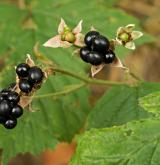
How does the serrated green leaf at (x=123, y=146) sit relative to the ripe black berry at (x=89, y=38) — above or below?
below

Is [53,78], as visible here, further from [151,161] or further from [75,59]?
[151,161]

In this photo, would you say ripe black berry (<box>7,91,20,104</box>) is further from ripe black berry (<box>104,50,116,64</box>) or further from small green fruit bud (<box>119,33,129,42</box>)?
small green fruit bud (<box>119,33,129,42</box>)

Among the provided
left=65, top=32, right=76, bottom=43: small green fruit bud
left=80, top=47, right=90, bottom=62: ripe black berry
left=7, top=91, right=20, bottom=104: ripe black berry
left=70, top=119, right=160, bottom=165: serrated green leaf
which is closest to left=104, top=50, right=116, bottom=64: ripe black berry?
left=80, top=47, right=90, bottom=62: ripe black berry

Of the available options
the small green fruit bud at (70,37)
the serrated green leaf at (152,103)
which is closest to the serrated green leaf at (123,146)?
the serrated green leaf at (152,103)

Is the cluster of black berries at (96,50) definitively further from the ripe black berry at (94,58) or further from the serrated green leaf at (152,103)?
the serrated green leaf at (152,103)

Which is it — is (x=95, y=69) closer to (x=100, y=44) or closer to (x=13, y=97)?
(x=100, y=44)

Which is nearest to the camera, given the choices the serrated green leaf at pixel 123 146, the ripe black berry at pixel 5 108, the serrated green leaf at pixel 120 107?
the serrated green leaf at pixel 123 146
